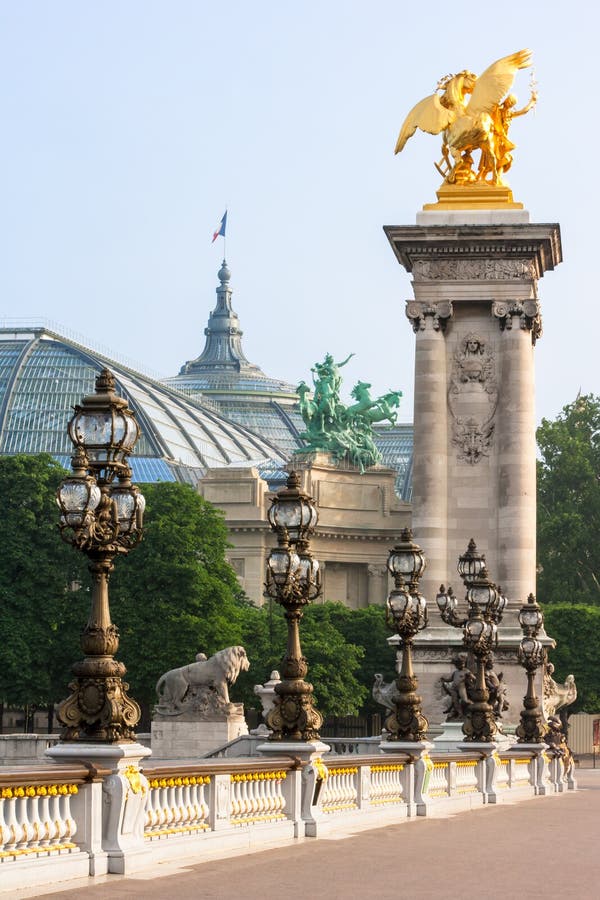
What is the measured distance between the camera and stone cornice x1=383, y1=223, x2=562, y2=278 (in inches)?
2219

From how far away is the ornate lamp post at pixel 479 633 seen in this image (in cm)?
4062

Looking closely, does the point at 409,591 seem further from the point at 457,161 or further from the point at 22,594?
the point at 22,594

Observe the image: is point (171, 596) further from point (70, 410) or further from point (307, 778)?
point (70, 410)

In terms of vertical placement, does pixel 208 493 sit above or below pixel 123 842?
above

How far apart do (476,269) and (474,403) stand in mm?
3621

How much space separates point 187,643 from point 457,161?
29.5m

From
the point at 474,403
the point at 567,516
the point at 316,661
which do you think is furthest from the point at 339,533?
the point at 474,403

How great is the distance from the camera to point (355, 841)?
27.0m

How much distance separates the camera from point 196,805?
2372 cm

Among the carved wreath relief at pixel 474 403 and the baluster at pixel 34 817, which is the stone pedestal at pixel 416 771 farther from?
the carved wreath relief at pixel 474 403

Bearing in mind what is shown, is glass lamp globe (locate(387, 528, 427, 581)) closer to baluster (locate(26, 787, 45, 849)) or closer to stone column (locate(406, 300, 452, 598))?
baluster (locate(26, 787, 45, 849))

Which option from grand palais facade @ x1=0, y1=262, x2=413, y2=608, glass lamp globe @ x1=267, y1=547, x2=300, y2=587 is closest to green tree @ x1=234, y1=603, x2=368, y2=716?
grand palais facade @ x1=0, y1=262, x2=413, y2=608

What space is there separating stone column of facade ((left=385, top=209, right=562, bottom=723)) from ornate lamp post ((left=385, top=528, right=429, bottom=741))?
67.9ft

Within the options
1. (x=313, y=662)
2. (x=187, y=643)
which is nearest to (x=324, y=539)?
(x=313, y=662)
